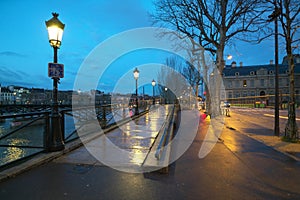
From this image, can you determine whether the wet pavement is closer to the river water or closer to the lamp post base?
the lamp post base

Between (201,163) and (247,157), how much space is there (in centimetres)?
159

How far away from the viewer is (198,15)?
629 inches

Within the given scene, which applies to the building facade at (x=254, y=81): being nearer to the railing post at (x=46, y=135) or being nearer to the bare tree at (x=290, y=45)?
the bare tree at (x=290, y=45)

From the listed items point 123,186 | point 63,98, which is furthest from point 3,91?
point 123,186

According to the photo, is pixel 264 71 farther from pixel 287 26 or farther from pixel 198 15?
pixel 287 26

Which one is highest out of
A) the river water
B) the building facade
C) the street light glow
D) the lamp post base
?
the building facade

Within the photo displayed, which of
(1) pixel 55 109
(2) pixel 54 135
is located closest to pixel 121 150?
(2) pixel 54 135

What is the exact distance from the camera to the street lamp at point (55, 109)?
5441 millimetres

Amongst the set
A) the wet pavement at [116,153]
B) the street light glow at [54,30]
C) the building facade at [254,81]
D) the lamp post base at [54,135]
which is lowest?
the wet pavement at [116,153]

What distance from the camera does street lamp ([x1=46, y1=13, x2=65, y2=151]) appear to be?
5441mm

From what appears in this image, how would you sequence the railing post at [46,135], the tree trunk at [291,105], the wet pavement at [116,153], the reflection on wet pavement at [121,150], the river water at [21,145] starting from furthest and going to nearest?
the tree trunk at [291,105] → the river water at [21,145] → the railing post at [46,135] → the reflection on wet pavement at [121,150] → the wet pavement at [116,153]

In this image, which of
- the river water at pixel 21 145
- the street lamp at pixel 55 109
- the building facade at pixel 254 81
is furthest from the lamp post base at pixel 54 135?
the building facade at pixel 254 81

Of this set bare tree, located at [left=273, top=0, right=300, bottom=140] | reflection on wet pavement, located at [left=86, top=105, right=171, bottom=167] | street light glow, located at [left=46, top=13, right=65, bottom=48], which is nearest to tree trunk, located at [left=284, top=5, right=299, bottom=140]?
bare tree, located at [left=273, top=0, right=300, bottom=140]

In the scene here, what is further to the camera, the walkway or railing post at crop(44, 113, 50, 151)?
railing post at crop(44, 113, 50, 151)
